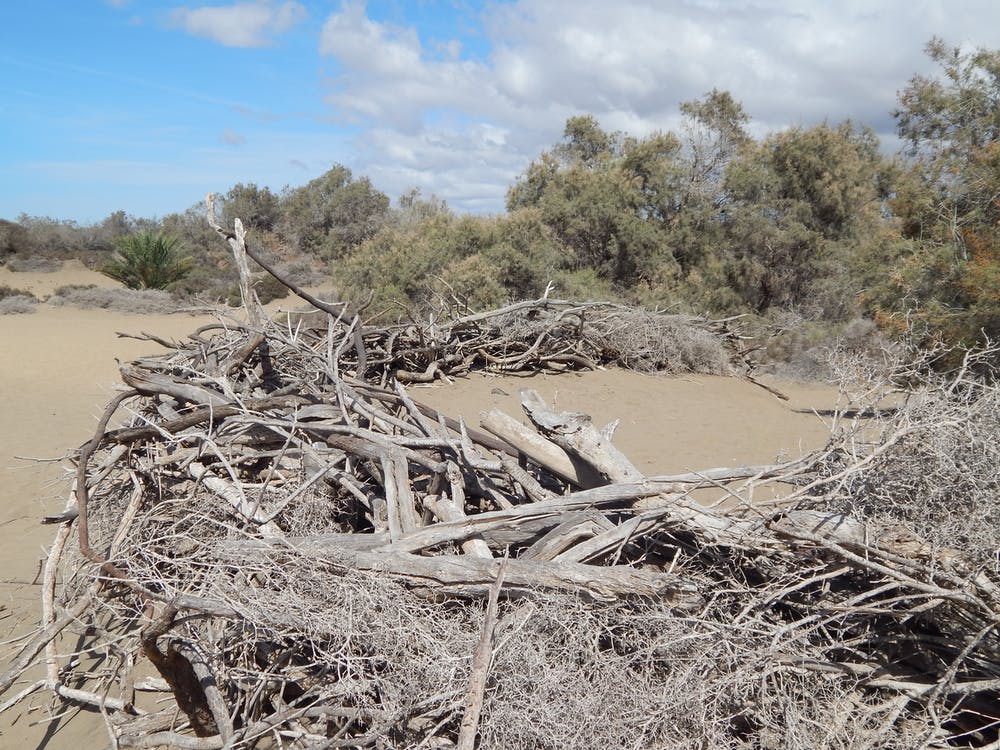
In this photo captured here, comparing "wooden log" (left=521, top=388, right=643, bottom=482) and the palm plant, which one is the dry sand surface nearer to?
"wooden log" (left=521, top=388, right=643, bottom=482)

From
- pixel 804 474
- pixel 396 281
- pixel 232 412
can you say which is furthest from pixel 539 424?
pixel 396 281

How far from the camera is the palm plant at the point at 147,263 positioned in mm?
18531

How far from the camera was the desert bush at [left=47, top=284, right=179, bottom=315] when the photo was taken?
56.0 ft

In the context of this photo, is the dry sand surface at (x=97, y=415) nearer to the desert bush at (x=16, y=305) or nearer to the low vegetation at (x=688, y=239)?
the low vegetation at (x=688, y=239)

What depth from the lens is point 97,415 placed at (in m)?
7.56

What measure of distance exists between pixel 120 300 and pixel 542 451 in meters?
17.2

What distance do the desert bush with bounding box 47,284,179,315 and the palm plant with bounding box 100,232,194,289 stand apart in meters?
0.70

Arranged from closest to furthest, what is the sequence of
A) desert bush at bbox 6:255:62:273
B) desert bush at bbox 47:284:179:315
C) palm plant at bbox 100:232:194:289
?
desert bush at bbox 47:284:179:315
palm plant at bbox 100:232:194:289
desert bush at bbox 6:255:62:273

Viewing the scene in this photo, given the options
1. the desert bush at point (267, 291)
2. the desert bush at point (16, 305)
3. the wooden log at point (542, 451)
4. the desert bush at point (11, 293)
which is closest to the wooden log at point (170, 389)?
the wooden log at point (542, 451)

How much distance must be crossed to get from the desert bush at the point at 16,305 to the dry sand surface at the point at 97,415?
427 cm

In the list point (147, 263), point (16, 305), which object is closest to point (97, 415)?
point (16, 305)

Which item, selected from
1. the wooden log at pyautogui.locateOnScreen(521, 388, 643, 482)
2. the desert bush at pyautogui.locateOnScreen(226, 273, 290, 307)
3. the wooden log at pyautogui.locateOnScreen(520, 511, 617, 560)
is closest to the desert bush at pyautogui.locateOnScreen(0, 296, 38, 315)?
the desert bush at pyautogui.locateOnScreen(226, 273, 290, 307)

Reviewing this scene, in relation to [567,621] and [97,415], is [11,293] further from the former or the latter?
[567,621]

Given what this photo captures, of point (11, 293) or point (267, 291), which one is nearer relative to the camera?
point (11, 293)
